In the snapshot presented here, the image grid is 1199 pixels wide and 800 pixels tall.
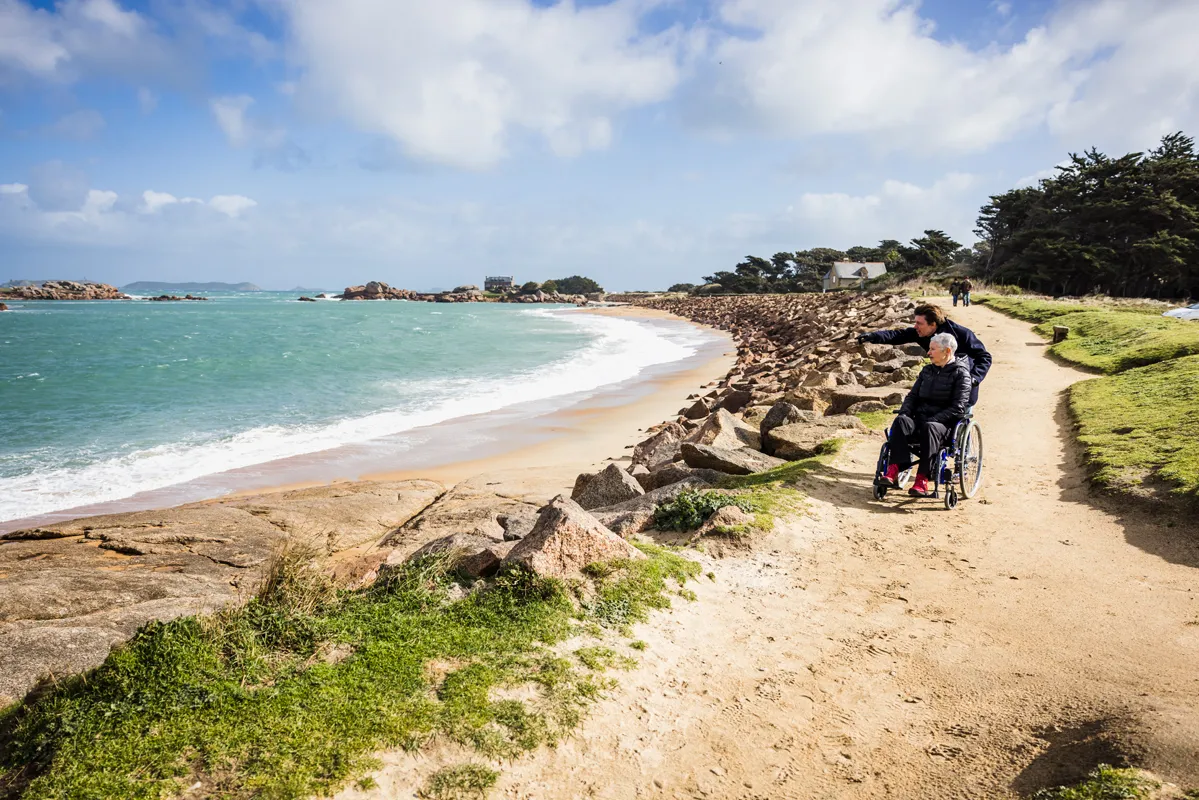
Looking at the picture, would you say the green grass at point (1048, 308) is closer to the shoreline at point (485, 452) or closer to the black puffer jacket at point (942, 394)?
the shoreline at point (485, 452)

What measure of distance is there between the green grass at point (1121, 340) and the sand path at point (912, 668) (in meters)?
9.23

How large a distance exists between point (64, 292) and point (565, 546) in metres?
156

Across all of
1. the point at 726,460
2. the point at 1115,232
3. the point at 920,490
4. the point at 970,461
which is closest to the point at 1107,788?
the point at 920,490

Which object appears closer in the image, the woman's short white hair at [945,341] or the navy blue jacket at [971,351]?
the woman's short white hair at [945,341]

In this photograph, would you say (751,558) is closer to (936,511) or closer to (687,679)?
(687,679)

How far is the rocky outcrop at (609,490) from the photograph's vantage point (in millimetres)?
8312

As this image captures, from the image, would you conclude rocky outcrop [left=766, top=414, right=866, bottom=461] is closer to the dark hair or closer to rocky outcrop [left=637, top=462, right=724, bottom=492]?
rocky outcrop [left=637, top=462, right=724, bottom=492]

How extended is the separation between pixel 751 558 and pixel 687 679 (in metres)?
2.11

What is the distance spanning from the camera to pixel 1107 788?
2729mm

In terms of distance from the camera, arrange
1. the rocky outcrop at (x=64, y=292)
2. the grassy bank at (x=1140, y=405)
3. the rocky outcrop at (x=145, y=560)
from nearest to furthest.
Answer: the rocky outcrop at (x=145, y=560)
the grassy bank at (x=1140, y=405)
the rocky outcrop at (x=64, y=292)

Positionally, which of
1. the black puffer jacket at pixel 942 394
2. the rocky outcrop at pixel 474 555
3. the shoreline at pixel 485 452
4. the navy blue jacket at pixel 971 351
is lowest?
the shoreline at pixel 485 452

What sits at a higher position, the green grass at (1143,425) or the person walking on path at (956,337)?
the person walking on path at (956,337)

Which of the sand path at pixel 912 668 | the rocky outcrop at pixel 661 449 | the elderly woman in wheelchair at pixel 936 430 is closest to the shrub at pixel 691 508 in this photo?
the sand path at pixel 912 668

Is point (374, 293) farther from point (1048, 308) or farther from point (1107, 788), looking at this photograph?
point (1107, 788)
